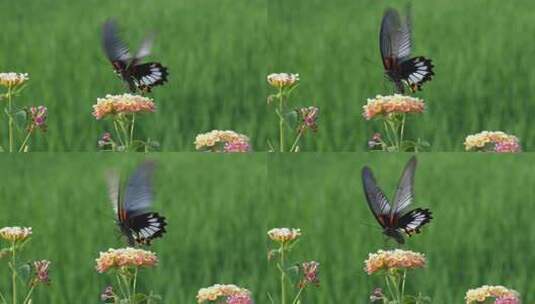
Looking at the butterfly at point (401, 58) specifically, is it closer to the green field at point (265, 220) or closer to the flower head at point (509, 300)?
the green field at point (265, 220)

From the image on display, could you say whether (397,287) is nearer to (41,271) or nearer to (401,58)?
(401,58)

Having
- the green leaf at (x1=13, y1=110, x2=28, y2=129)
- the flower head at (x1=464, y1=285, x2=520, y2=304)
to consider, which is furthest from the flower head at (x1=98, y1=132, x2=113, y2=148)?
the flower head at (x1=464, y1=285, x2=520, y2=304)

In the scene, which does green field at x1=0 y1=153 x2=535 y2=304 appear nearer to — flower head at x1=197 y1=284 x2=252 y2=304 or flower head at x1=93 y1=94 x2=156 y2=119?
flower head at x1=197 y1=284 x2=252 y2=304

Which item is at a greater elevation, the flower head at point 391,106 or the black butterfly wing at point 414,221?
the flower head at point 391,106

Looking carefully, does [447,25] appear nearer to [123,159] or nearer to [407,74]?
[407,74]

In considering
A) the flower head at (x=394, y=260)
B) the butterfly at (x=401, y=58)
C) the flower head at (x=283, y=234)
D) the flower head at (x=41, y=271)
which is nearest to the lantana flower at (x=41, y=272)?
the flower head at (x=41, y=271)

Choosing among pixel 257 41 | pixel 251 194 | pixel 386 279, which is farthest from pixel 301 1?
pixel 386 279
